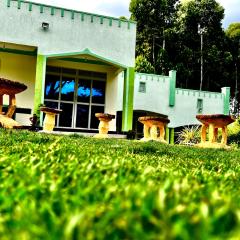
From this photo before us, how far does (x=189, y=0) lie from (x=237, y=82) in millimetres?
10275

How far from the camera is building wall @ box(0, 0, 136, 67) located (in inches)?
742

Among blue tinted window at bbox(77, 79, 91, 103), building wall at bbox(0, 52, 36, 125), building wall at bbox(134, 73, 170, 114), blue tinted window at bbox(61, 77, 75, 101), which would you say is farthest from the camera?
building wall at bbox(134, 73, 170, 114)

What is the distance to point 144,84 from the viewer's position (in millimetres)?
26203

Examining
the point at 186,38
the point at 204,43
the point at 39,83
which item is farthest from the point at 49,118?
the point at 204,43

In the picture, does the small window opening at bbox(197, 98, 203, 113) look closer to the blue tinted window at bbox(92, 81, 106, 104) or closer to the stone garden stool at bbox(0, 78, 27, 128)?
the blue tinted window at bbox(92, 81, 106, 104)

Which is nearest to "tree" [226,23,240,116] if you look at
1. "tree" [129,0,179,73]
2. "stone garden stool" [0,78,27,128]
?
"tree" [129,0,179,73]

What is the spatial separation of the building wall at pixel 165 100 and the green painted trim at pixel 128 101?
524 centimetres

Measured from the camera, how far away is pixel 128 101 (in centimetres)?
2027

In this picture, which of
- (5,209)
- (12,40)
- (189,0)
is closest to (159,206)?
(5,209)

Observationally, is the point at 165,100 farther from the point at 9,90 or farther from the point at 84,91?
the point at 9,90

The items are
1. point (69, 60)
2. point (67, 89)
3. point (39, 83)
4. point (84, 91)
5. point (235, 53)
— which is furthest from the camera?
point (235, 53)

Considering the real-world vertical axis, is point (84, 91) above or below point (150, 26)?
below

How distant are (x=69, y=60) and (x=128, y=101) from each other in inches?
158

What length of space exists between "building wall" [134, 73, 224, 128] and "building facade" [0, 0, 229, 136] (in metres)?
2.39
